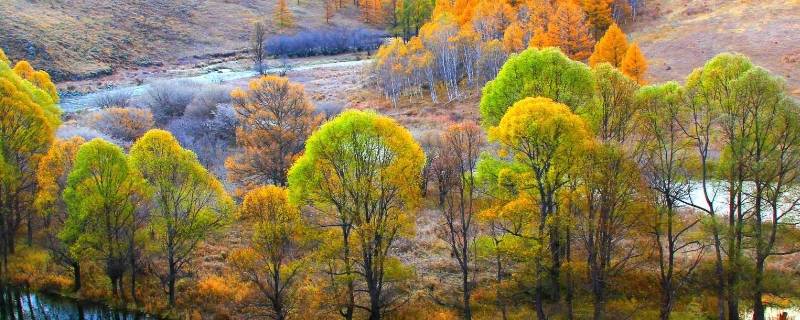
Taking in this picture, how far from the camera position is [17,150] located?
35.8m

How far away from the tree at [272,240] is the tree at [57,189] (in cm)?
1099

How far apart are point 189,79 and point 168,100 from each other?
16753mm

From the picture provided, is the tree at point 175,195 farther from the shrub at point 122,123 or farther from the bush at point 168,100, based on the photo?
the bush at point 168,100

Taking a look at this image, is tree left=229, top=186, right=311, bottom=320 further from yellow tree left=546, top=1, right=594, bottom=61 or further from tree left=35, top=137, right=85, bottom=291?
yellow tree left=546, top=1, right=594, bottom=61

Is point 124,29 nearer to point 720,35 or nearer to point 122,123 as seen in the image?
point 122,123

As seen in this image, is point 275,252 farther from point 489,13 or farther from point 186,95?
point 489,13

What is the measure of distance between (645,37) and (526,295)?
58.3 metres

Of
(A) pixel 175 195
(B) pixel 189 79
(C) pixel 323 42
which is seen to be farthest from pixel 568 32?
(C) pixel 323 42

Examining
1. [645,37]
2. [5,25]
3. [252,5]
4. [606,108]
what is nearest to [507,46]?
[645,37]

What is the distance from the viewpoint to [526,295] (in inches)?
1287

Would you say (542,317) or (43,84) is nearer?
(542,317)

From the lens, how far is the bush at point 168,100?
2601 inches

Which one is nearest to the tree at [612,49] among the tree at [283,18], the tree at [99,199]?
the tree at [99,199]

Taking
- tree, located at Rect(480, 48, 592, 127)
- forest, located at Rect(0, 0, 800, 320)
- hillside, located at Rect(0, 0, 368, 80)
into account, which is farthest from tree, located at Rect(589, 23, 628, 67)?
hillside, located at Rect(0, 0, 368, 80)
